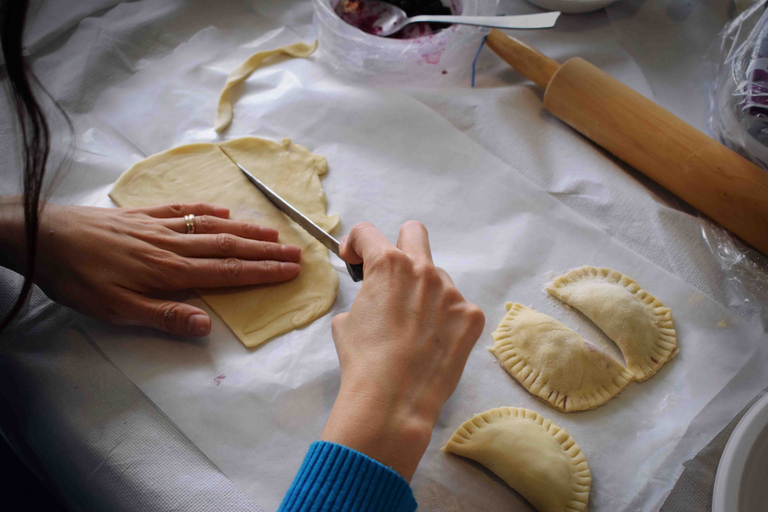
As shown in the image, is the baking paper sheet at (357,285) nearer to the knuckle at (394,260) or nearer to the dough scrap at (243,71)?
the dough scrap at (243,71)

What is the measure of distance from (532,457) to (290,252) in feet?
2.75

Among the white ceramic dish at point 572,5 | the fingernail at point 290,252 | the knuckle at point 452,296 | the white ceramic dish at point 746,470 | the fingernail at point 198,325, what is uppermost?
the white ceramic dish at point 572,5

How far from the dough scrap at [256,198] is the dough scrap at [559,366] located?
1.76 ft

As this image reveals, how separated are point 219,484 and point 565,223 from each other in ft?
4.11

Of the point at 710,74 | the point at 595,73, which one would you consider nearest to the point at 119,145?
the point at 595,73

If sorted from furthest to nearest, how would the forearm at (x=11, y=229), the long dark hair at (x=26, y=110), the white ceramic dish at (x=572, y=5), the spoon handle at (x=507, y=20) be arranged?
the white ceramic dish at (x=572, y=5) → the spoon handle at (x=507, y=20) → the forearm at (x=11, y=229) → the long dark hair at (x=26, y=110)

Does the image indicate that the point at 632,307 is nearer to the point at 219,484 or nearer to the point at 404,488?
the point at 404,488

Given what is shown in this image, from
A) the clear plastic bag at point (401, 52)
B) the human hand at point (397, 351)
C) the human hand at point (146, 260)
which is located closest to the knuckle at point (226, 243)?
the human hand at point (146, 260)

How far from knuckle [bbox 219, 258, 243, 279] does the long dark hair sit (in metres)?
0.47

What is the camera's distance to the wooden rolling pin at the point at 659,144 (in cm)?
149

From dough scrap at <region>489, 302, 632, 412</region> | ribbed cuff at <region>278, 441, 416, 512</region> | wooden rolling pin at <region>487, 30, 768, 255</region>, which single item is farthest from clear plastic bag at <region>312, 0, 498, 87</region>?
ribbed cuff at <region>278, 441, 416, 512</region>

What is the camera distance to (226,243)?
4.45 ft

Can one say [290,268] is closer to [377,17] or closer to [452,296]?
[452,296]

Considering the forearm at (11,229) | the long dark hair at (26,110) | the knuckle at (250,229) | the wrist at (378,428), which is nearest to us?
the long dark hair at (26,110)
